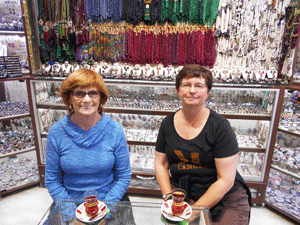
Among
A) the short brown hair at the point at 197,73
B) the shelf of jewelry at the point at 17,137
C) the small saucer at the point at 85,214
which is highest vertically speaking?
the short brown hair at the point at 197,73

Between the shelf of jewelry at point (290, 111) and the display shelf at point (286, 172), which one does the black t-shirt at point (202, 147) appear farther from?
the display shelf at point (286, 172)

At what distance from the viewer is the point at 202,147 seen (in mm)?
1471

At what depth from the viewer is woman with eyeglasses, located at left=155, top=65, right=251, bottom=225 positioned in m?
1.44

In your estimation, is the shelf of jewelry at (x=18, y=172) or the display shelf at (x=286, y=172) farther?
the shelf of jewelry at (x=18, y=172)

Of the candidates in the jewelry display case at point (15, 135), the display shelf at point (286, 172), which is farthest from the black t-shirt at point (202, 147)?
the jewelry display case at point (15, 135)

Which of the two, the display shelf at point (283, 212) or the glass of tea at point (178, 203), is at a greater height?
the glass of tea at point (178, 203)

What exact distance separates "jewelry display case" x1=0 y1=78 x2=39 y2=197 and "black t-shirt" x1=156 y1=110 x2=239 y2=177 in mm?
2378

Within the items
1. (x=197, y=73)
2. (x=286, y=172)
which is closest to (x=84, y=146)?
(x=197, y=73)

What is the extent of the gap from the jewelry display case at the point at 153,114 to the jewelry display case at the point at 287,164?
0.18 meters

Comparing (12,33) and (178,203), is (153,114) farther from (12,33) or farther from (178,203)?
(12,33)

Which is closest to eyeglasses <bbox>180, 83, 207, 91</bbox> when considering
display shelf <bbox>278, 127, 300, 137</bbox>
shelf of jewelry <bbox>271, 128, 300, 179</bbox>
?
display shelf <bbox>278, 127, 300, 137</bbox>

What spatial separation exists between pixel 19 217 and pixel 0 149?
108cm

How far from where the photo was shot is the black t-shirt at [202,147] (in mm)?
1445

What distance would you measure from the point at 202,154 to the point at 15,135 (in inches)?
119
